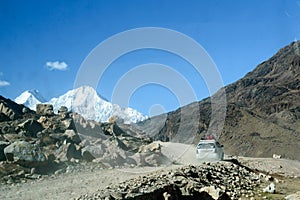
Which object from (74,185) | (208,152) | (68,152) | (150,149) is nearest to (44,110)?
(150,149)

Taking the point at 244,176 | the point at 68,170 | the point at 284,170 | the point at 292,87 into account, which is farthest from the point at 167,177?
the point at 292,87

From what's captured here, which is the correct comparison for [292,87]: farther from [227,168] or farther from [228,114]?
[227,168]

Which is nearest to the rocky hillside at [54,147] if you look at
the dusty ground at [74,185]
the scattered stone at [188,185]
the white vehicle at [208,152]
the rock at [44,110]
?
the rock at [44,110]

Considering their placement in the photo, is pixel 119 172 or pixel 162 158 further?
pixel 162 158

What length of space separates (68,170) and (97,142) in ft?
19.3

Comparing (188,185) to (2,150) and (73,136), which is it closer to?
(2,150)

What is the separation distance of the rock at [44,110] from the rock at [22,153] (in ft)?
53.4

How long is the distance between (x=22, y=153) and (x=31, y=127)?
9.88 m

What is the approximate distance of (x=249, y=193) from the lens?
2477 cm

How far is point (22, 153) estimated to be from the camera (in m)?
22.0

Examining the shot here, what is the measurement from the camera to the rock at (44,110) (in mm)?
39150

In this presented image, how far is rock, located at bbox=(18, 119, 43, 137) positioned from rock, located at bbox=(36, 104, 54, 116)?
6.29 metres

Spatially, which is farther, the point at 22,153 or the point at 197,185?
the point at 22,153

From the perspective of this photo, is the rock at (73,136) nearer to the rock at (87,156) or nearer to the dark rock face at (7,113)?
the rock at (87,156)
